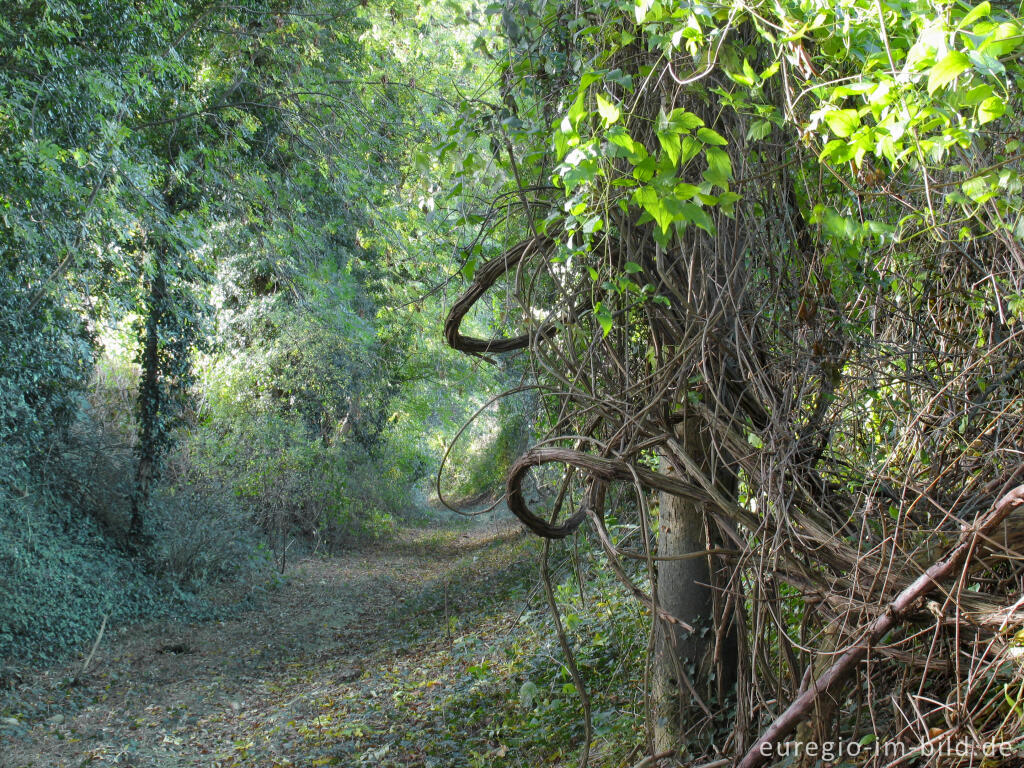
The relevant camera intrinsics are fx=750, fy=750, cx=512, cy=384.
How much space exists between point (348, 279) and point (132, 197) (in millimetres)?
7572

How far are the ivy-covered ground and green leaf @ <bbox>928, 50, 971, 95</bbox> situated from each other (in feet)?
9.28

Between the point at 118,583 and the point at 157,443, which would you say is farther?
the point at 157,443

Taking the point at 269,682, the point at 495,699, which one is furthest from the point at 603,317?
the point at 269,682

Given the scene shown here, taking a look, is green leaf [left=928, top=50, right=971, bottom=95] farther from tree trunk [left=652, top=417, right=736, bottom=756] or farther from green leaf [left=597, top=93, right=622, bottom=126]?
tree trunk [left=652, top=417, right=736, bottom=756]

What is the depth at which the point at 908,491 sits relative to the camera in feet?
7.24

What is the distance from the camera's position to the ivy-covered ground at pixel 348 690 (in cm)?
495

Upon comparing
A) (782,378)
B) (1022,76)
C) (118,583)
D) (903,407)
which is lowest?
(118,583)

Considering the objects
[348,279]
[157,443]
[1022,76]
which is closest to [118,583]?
[157,443]

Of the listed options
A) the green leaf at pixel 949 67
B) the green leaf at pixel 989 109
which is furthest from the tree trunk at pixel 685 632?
the green leaf at pixel 949 67

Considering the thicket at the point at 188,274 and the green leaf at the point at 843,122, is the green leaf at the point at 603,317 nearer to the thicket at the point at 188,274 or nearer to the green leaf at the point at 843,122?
the green leaf at the point at 843,122

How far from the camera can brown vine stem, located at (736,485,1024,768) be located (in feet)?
5.68

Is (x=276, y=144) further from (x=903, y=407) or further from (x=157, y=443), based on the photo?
(x=903, y=407)

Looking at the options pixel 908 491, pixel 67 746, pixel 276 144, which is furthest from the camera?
pixel 276 144

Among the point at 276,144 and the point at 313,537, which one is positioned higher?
the point at 276,144
